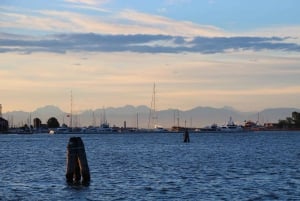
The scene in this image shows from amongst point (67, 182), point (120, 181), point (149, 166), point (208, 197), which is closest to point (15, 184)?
point (67, 182)

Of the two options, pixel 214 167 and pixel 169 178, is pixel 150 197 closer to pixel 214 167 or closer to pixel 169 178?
pixel 169 178

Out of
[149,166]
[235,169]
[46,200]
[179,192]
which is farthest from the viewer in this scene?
[149,166]

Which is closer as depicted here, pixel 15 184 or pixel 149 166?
pixel 15 184

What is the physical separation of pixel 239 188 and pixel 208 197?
450 centimetres

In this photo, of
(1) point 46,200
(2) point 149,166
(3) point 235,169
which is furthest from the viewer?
(2) point 149,166

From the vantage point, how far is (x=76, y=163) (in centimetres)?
4750

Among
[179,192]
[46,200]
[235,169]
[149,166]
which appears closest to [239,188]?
[179,192]

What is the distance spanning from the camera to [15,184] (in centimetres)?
4894

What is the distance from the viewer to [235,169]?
204 feet

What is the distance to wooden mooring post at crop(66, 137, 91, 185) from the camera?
4653 centimetres

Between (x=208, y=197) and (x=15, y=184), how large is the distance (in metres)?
14.1

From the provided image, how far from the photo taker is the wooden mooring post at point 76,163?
153 ft

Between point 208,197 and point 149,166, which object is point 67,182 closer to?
point 208,197

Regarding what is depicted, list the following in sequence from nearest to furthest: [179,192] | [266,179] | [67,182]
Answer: [179,192]
[67,182]
[266,179]
